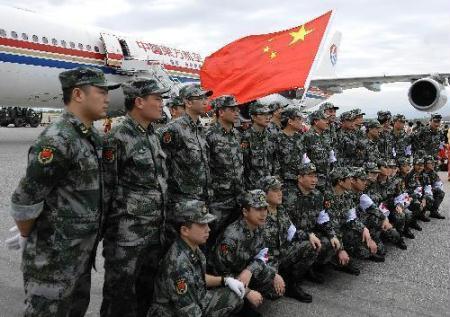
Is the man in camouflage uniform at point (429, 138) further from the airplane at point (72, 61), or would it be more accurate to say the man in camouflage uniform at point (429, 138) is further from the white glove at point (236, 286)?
the white glove at point (236, 286)

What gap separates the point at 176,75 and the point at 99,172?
15333mm

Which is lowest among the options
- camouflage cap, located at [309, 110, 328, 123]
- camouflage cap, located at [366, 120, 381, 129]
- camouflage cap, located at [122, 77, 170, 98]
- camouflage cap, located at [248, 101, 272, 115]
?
camouflage cap, located at [366, 120, 381, 129]

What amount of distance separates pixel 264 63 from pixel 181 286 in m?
4.33

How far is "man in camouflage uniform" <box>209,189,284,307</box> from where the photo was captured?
3947mm

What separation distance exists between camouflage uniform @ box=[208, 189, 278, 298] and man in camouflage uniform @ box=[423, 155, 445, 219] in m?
4.91

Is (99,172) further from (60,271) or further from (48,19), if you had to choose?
(48,19)

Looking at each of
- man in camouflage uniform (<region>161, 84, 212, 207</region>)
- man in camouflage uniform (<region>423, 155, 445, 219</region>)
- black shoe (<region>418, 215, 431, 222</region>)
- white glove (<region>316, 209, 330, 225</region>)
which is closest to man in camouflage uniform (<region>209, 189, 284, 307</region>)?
man in camouflage uniform (<region>161, 84, 212, 207</region>)

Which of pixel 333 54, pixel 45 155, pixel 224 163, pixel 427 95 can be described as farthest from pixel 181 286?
pixel 333 54

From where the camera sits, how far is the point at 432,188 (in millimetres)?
8250

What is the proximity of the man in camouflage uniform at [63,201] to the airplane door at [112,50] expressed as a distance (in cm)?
1251

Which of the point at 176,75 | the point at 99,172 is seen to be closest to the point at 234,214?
the point at 99,172

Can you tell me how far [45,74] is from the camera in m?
12.9

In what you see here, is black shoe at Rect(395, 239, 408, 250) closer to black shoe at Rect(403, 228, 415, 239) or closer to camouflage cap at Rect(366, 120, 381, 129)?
black shoe at Rect(403, 228, 415, 239)

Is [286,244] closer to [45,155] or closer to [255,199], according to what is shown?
[255,199]
